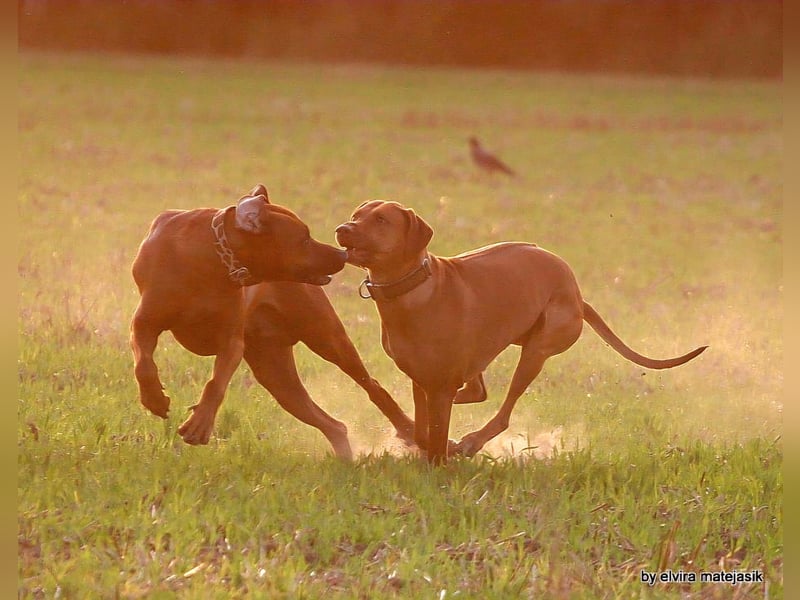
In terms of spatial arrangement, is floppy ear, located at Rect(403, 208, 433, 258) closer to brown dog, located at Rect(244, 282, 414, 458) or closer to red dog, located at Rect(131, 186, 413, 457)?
red dog, located at Rect(131, 186, 413, 457)

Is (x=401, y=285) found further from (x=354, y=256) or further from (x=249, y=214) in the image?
(x=249, y=214)

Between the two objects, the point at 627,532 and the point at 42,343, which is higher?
the point at 42,343

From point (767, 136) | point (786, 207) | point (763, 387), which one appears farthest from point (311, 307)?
point (767, 136)

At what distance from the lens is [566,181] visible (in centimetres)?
1984

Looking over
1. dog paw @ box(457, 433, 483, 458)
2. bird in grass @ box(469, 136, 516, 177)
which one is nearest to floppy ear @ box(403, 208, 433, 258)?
dog paw @ box(457, 433, 483, 458)

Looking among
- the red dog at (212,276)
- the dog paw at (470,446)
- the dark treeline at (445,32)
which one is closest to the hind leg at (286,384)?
the red dog at (212,276)

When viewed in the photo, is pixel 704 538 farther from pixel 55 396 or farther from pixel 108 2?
pixel 108 2

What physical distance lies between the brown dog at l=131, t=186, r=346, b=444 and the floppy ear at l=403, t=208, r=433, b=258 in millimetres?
356

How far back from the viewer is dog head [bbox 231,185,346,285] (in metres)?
6.18

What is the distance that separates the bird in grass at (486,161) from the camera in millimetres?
19922

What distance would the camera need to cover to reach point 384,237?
20.1ft

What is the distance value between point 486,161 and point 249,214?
14.2 meters

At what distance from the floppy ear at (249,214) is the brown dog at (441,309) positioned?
1.41 ft

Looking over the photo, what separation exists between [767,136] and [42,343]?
21.3m
